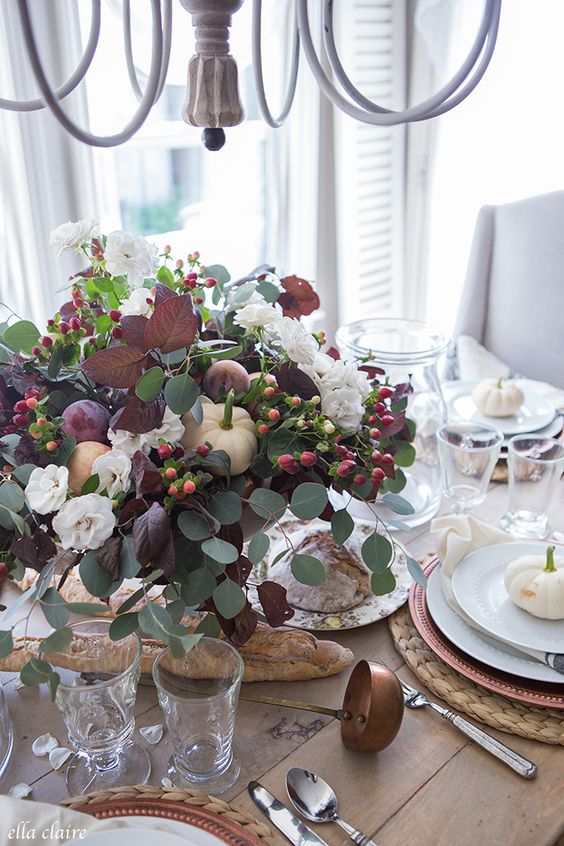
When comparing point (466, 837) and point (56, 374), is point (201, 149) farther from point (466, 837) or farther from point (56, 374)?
point (466, 837)

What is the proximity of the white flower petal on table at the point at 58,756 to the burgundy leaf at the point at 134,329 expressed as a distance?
0.43 m

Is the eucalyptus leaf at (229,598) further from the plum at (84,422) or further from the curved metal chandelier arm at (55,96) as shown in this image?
the curved metal chandelier arm at (55,96)

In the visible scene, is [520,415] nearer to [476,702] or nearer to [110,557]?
[476,702]

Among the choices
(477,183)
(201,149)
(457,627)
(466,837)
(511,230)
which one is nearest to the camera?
(466,837)

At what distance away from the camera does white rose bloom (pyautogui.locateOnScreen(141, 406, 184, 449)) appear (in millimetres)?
761

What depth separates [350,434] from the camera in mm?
851

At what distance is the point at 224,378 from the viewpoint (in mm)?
848

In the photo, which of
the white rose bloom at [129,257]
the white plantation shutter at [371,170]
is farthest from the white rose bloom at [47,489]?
the white plantation shutter at [371,170]

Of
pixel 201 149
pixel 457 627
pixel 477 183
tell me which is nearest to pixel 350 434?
pixel 457 627

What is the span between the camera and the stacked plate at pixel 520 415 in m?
1.45

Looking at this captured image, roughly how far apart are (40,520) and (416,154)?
2.32 metres

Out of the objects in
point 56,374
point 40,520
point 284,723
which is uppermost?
point 56,374

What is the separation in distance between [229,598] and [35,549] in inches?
7.5

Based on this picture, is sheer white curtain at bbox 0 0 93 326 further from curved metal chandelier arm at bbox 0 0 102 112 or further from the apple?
the apple
